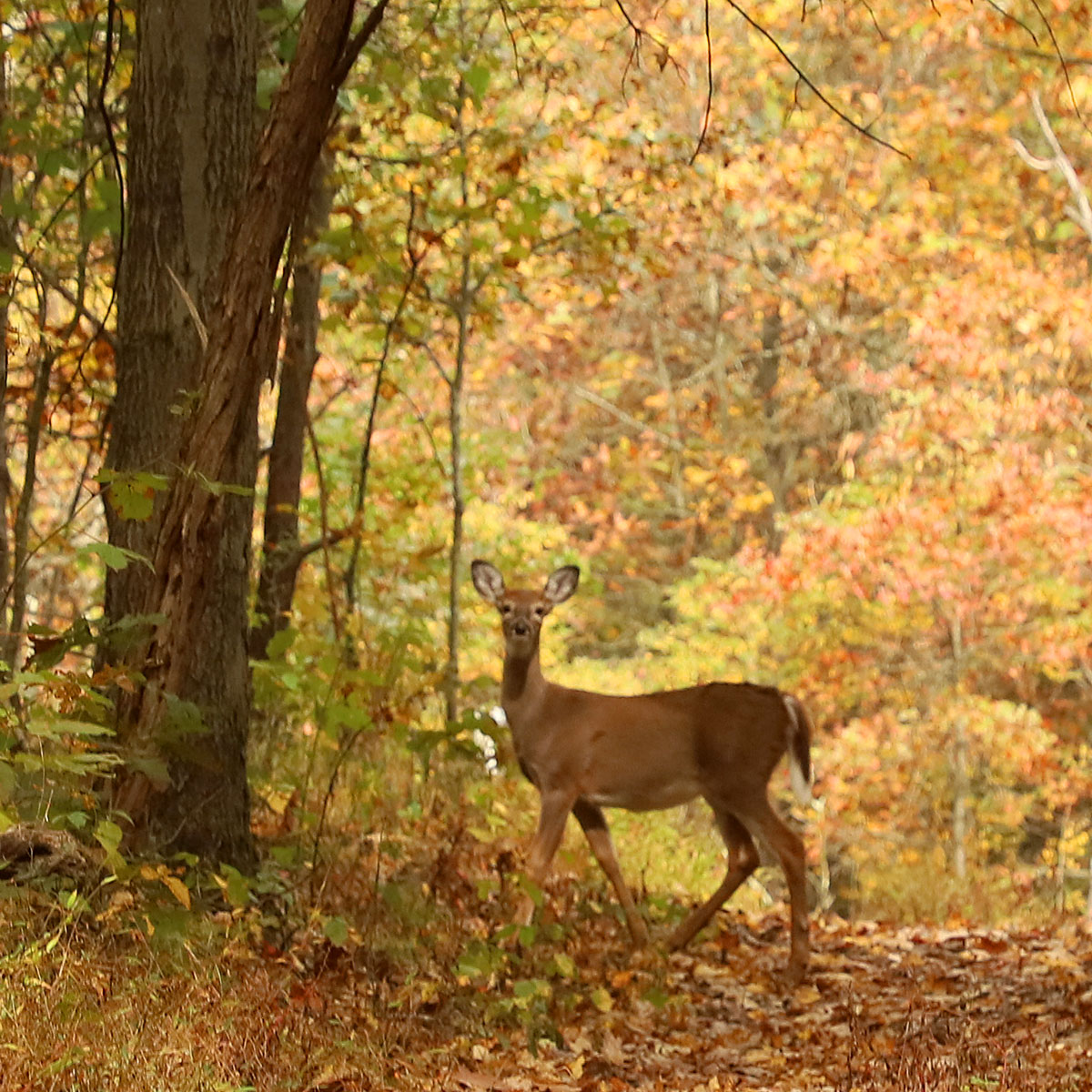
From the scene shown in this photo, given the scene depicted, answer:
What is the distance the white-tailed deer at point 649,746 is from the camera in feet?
24.7

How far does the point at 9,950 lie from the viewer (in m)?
4.20

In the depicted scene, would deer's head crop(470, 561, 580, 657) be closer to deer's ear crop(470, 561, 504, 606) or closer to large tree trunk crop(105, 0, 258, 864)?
deer's ear crop(470, 561, 504, 606)

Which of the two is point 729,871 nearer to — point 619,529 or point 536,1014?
point 536,1014

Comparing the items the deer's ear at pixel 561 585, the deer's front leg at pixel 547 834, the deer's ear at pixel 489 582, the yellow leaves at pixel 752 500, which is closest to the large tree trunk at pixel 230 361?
the deer's front leg at pixel 547 834

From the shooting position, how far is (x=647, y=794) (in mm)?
7598

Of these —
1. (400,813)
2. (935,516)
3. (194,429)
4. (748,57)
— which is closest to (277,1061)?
(194,429)

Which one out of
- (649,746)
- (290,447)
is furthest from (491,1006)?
(290,447)

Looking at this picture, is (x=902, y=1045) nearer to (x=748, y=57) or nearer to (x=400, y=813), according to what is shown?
(x=400, y=813)

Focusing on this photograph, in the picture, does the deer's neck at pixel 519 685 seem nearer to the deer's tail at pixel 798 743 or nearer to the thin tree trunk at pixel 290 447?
the deer's tail at pixel 798 743

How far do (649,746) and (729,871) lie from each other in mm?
691

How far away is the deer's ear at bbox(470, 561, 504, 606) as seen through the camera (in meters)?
7.71

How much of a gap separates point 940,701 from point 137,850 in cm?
1151

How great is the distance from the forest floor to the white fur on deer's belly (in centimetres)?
46

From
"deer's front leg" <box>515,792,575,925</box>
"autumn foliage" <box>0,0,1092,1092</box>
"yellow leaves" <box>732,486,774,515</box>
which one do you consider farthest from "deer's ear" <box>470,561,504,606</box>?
"yellow leaves" <box>732,486,774,515</box>
